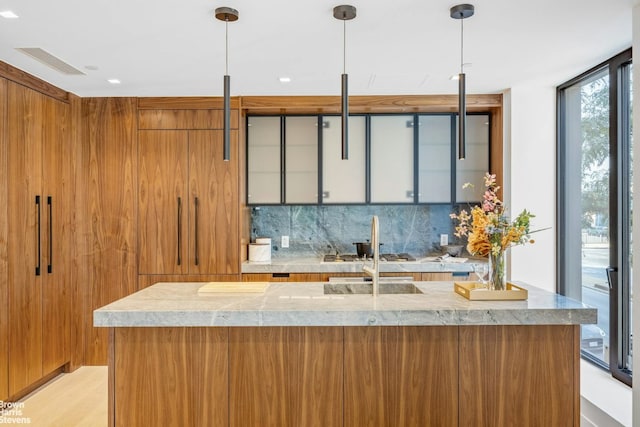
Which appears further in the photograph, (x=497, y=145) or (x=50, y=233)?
(x=497, y=145)

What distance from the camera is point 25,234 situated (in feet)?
10.8

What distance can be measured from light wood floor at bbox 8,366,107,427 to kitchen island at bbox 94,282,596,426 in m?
1.19

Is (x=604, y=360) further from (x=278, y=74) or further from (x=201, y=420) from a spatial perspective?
(x=278, y=74)

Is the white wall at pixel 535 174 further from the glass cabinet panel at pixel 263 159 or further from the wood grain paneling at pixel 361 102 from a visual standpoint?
the glass cabinet panel at pixel 263 159

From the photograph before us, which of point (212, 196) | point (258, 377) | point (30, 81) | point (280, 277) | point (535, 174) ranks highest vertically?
point (30, 81)

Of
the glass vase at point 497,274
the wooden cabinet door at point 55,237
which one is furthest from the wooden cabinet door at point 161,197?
the glass vase at point 497,274

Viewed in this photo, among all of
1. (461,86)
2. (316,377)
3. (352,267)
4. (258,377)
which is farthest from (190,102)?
(316,377)

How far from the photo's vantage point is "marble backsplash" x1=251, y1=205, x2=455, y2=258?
4598mm

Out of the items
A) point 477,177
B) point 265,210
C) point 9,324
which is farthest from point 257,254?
point 477,177

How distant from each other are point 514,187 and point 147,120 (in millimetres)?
3408

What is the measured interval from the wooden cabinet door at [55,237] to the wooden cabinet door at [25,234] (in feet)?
0.22

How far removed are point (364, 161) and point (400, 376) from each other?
2.54 meters

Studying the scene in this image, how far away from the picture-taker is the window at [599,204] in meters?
2.92

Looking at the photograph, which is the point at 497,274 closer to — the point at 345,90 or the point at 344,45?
the point at 345,90
